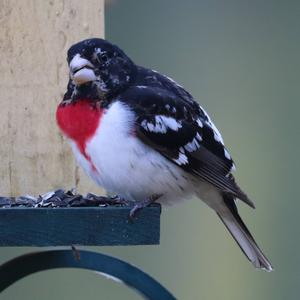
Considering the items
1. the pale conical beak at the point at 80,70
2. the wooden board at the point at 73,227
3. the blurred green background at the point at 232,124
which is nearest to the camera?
the wooden board at the point at 73,227

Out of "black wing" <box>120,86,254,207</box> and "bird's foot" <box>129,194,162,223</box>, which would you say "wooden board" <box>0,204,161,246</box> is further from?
"black wing" <box>120,86,254,207</box>

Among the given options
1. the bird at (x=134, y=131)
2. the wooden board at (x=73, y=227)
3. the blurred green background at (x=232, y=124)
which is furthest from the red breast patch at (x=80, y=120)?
the blurred green background at (x=232, y=124)

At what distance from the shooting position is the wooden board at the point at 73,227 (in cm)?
340

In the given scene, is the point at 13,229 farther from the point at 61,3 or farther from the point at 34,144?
the point at 61,3

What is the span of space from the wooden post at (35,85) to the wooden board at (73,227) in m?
0.75

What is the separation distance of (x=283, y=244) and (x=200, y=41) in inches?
38.6

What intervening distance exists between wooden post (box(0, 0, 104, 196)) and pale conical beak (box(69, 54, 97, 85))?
1.37 feet

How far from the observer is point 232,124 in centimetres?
554

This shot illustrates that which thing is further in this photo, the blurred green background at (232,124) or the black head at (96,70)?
the blurred green background at (232,124)

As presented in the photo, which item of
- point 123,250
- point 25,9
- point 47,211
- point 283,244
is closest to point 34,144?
point 25,9

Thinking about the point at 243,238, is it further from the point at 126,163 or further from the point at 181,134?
the point at 126,163

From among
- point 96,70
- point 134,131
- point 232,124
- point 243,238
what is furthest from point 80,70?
point 232,124

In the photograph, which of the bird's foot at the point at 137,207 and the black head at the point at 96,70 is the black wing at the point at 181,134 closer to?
the black head at the point at 96,70

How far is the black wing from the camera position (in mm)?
3773
